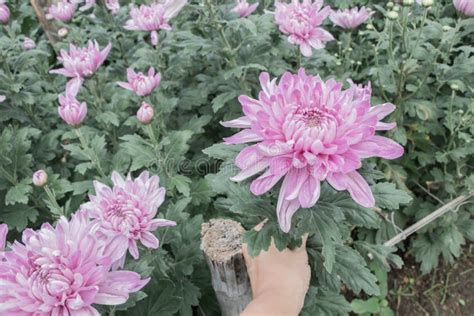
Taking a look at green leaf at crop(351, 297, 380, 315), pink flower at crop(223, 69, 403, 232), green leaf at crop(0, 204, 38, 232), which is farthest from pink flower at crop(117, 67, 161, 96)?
green leaf at crop(351, 297, 380, 315)

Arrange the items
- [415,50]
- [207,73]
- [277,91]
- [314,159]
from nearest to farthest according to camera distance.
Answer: [314,159]
[277,91]
[415,50]
[207,73]

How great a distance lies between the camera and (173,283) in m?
1.90

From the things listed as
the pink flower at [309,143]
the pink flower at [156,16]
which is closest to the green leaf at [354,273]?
the pink flower at [309,143]

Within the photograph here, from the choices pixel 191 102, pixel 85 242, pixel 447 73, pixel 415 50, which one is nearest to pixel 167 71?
pixel 191 102

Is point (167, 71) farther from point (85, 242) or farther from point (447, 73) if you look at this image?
point (85, 242)

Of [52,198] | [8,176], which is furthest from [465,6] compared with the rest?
[8,176]

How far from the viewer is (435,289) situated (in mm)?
2998

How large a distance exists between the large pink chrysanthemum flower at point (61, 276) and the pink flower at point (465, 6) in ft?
6.74

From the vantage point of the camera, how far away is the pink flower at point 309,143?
3.74ft

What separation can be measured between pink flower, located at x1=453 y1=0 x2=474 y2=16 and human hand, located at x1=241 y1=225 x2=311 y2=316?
159cm

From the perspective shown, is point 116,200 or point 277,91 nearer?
point 277,91

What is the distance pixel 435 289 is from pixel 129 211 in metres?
2.26

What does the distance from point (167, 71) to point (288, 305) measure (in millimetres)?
1949

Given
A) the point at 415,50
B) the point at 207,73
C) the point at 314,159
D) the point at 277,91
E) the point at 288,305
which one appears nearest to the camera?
the point at 314,159
